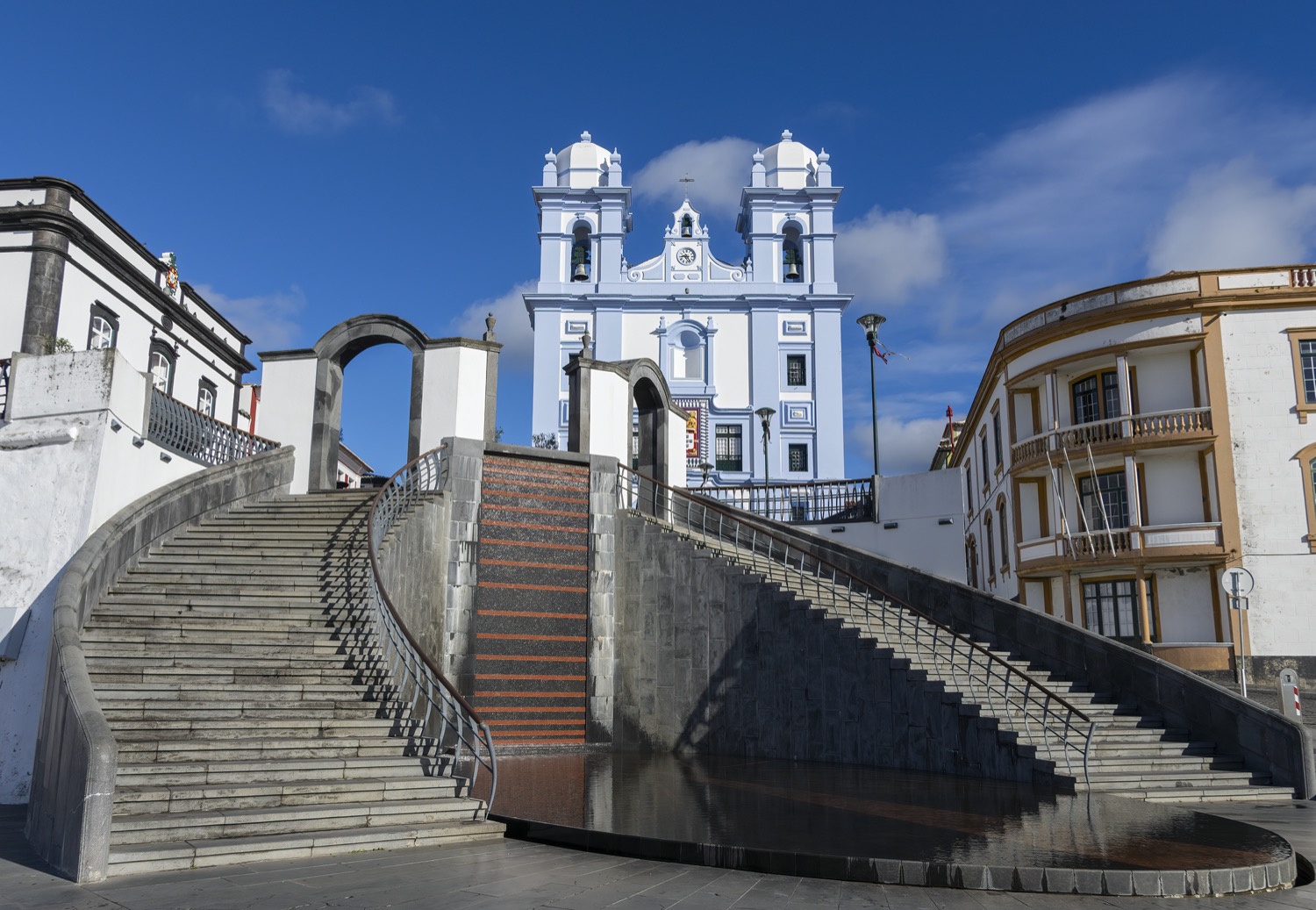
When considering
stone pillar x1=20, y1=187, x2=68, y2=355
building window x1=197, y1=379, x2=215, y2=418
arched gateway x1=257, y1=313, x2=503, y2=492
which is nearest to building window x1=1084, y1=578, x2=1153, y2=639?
arched gateway x1=257, y1=313, x2=503, y2=492

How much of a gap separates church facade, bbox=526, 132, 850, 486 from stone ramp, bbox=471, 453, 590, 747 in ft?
111

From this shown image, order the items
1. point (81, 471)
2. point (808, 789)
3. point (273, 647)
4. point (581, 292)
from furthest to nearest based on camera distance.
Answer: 1. point (581, 292)
2. point (81, 471)
3. point (273, 647)
4. point (808, 789)

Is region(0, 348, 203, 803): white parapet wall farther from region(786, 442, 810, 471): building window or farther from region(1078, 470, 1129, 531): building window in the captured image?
region(786, 442, 810, 471): building window

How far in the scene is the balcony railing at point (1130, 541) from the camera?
880 inches

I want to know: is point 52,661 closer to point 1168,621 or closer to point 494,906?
point 494,906

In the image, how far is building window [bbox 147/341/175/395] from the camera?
89.1 ft

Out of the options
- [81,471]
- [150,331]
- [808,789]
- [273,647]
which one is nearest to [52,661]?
[273,647]

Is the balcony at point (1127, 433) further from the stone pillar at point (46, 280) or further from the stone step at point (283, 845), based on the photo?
the stone pillar at point (46, 280)

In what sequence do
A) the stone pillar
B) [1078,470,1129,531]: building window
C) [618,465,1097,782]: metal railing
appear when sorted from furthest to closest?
[1078,470,1129,531]: building window
the stone pillar
[618,465,1097,782]: metal railing

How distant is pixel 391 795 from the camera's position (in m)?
8.34

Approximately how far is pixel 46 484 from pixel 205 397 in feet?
65.8

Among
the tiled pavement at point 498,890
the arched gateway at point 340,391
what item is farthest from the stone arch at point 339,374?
the tiled pavement at point 498,890

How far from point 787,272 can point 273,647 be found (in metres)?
47.5

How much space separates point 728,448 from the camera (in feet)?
171
